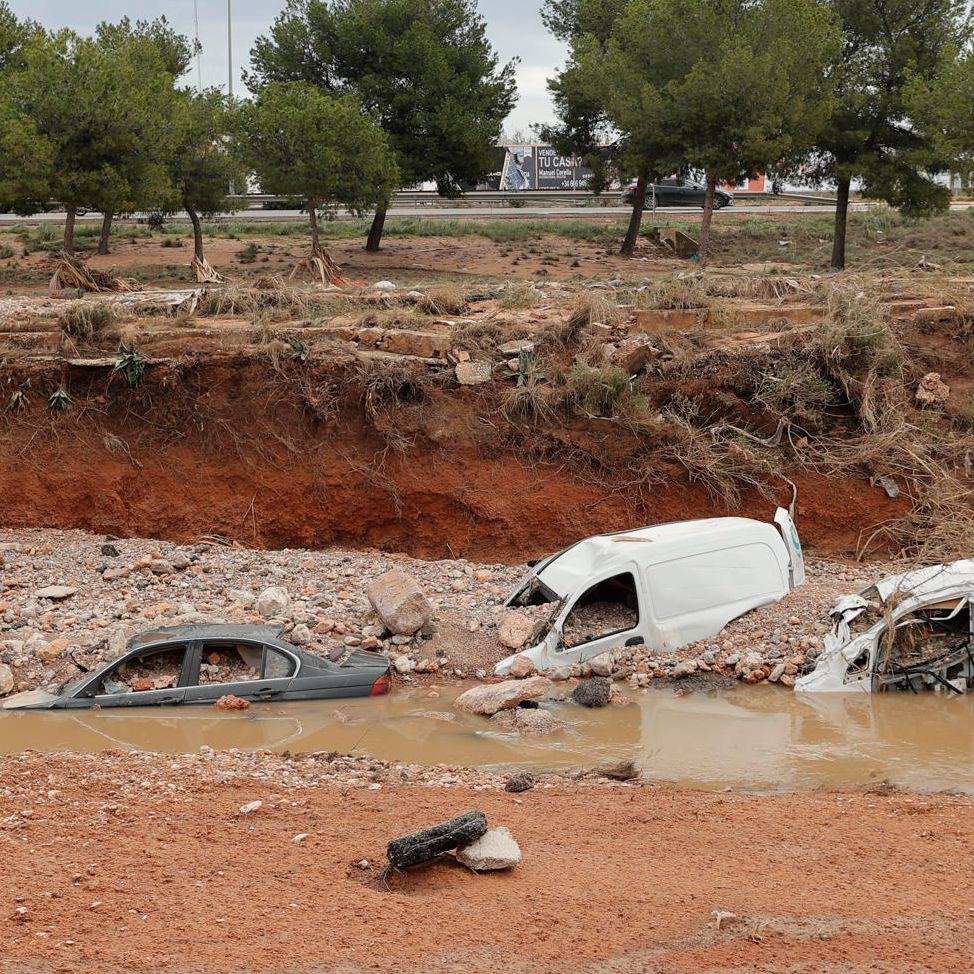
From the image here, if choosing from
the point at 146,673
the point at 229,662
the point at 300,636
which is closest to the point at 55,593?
the point at 146,673

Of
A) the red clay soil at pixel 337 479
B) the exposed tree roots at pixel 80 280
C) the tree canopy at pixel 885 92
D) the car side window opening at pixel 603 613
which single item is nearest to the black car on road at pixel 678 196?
the tree canopy at pixel 885 92

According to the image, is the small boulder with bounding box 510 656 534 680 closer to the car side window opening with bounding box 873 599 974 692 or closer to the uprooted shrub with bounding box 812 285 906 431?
the car side window opening with bounding box 873 599 974 692

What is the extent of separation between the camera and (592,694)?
10.9 meters

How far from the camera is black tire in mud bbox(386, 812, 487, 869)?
6500 millimetres

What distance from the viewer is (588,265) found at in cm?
3494

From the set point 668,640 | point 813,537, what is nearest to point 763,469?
point 813,537

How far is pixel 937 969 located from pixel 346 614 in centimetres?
831

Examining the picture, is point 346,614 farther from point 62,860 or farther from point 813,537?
point 813,537

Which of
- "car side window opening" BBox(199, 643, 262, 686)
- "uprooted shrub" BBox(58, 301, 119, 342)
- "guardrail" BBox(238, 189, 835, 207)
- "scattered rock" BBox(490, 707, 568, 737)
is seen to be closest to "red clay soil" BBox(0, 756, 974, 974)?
"scattered rock" BBox(490, 707, 568, 737)

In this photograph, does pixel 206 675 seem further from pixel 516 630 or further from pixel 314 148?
pixel 314 148

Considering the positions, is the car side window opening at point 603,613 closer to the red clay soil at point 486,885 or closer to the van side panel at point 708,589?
the van side panel at point 708,589

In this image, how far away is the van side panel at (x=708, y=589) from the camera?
1155cm

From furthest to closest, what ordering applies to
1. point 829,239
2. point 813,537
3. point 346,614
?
point 829,239, point 813,537, point 346,614

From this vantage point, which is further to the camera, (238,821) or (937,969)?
(238,821)
